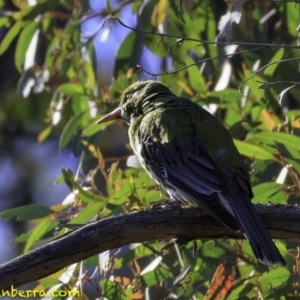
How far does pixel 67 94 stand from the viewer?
5203mm

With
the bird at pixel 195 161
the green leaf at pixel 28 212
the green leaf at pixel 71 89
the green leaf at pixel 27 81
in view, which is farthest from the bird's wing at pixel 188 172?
the green leaf at pixel 27 81

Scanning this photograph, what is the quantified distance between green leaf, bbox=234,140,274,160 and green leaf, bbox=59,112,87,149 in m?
1.21

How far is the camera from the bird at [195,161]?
139 inches

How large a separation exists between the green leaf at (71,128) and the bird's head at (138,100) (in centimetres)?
26

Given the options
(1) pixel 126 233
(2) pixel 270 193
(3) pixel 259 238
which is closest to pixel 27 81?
(2) pixel 270 193

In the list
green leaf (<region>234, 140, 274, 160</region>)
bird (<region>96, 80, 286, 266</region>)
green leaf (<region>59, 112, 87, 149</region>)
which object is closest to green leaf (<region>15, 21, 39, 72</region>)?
green leaf (<region>59, 112, 87, 149</region>)

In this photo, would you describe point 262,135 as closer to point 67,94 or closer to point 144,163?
point 144,163

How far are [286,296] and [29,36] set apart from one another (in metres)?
2.59

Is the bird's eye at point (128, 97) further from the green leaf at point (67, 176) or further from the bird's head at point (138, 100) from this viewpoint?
the green leaf at point (67, 176)

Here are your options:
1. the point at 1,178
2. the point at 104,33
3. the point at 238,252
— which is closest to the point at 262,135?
the point at 238,252

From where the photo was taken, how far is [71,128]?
5062mm

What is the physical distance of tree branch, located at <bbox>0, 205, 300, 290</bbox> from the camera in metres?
3.24

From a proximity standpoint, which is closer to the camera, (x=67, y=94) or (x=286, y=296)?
(x=286, y=296)

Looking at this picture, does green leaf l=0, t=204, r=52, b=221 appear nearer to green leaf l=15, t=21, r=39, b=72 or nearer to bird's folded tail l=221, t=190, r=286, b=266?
bird's folded tail l=221, t=190, r=286, b=266
